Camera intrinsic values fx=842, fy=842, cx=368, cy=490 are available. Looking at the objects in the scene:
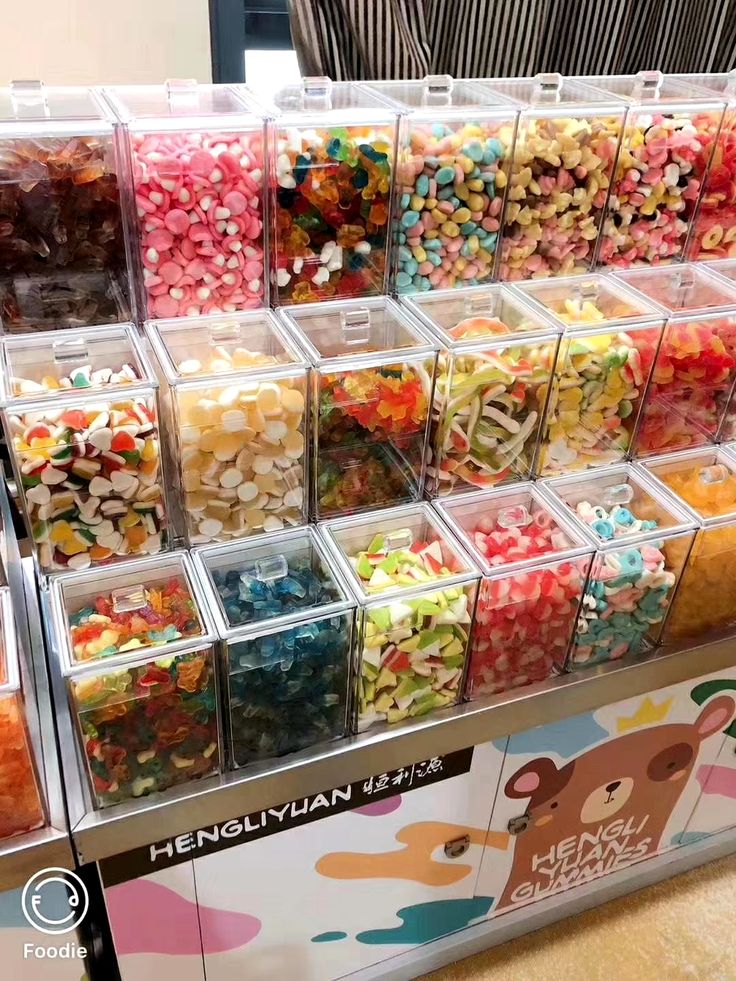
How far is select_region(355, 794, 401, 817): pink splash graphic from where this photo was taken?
133 cm

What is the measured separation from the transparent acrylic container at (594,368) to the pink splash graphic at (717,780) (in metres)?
0.72

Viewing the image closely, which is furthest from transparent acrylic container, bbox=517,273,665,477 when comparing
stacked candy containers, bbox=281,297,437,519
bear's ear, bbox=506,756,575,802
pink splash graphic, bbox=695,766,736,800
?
pink splash graphic, bbox=695,766,736,800

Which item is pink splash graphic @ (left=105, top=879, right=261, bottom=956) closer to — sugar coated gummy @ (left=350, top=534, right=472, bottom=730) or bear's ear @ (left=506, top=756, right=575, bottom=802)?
sugar coated gummy @ (left=350, top=534, right=472, bottom=730)

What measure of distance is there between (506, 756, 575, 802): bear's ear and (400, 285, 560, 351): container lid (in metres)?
0.73

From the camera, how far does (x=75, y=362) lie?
1163 millimetres

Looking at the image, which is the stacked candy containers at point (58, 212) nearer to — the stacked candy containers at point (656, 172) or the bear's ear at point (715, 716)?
the stacked candy containers at point (656, 172)

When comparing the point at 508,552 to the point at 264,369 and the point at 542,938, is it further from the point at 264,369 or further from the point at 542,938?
the point at 542,938

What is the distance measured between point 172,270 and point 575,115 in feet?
2.17

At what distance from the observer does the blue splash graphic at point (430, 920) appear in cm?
154

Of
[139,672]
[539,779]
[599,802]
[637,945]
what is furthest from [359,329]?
[637,945]

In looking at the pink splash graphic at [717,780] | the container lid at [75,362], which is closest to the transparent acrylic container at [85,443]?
the container lid at [75,362]

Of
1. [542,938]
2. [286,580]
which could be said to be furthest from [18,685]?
[542,938]

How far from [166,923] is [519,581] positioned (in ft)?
2.44

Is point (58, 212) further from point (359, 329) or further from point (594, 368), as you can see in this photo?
point (594, 368)
